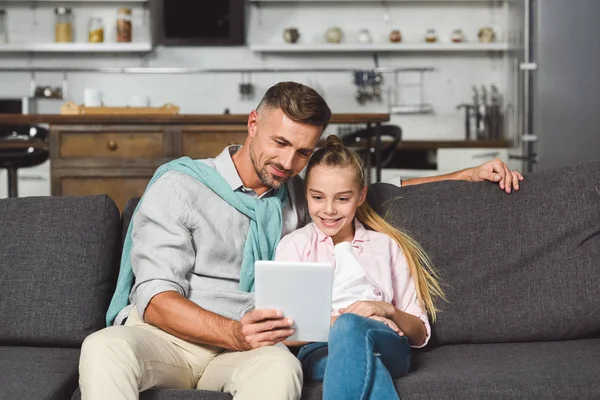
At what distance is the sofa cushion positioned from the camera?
2088mm

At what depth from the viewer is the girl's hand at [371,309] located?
1.82 meters

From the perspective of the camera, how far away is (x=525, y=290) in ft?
6.92

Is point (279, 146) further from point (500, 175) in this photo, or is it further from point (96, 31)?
point (96, 31)

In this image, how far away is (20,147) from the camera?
4.14 meters

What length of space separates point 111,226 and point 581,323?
1232 mm

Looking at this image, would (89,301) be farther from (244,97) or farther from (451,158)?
(244,97)

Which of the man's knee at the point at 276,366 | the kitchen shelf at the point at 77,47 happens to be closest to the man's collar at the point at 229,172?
the man's knee at the point at 276,366

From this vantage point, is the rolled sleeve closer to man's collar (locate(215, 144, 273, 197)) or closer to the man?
the man

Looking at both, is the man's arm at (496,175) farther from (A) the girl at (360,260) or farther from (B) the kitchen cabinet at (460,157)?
(B) the kitchen cabinet at (460,157)

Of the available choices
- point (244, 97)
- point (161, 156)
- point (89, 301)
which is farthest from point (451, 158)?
point (89, 301)

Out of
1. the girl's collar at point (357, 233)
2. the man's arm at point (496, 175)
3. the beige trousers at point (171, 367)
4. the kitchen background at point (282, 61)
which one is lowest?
the beige trousers at point (171, 367)

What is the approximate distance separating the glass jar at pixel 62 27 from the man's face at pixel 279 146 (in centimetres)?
447

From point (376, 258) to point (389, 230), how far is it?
0.39 feet

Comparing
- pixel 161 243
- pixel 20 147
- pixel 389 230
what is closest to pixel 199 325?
pixel 161 243
